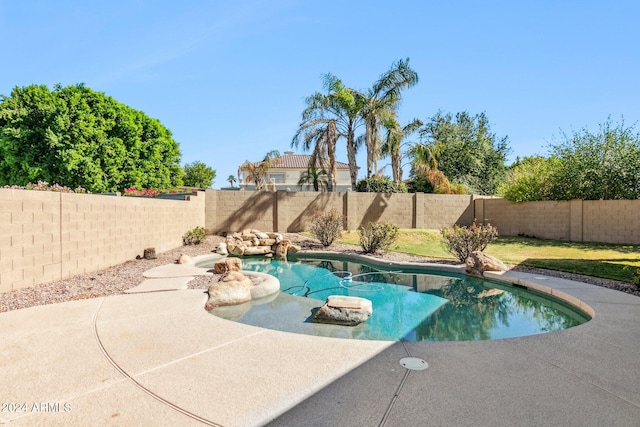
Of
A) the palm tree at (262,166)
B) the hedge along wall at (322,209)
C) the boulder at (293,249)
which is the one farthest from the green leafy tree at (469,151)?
the boulder at (293,249)

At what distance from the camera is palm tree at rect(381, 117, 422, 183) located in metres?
16.6

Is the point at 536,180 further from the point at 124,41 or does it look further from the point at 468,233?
the point at 124,41

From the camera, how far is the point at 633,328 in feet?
13.2

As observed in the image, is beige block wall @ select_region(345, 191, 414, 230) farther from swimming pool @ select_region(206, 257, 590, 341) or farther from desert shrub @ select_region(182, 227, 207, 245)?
swimming pool @ select_region(206, 257, 590, 341)

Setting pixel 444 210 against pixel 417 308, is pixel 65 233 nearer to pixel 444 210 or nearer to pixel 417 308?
pixel 417 308

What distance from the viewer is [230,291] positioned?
5.78 metres

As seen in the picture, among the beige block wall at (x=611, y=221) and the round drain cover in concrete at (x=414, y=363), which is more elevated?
the beige block wall at (x=611, y=221)

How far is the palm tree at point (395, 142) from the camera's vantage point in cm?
1656

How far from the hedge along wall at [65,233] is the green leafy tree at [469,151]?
67.9 ft

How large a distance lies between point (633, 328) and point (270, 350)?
418 centimetres

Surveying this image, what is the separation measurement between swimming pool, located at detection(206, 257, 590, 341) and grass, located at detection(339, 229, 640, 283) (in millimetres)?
2490

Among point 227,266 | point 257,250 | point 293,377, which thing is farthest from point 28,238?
Result: point 257,250

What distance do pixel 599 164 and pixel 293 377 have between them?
17695mm

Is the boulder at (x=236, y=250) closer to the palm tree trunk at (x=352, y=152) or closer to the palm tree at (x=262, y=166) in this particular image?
the palm tree trunk at (x=352, y=152)
